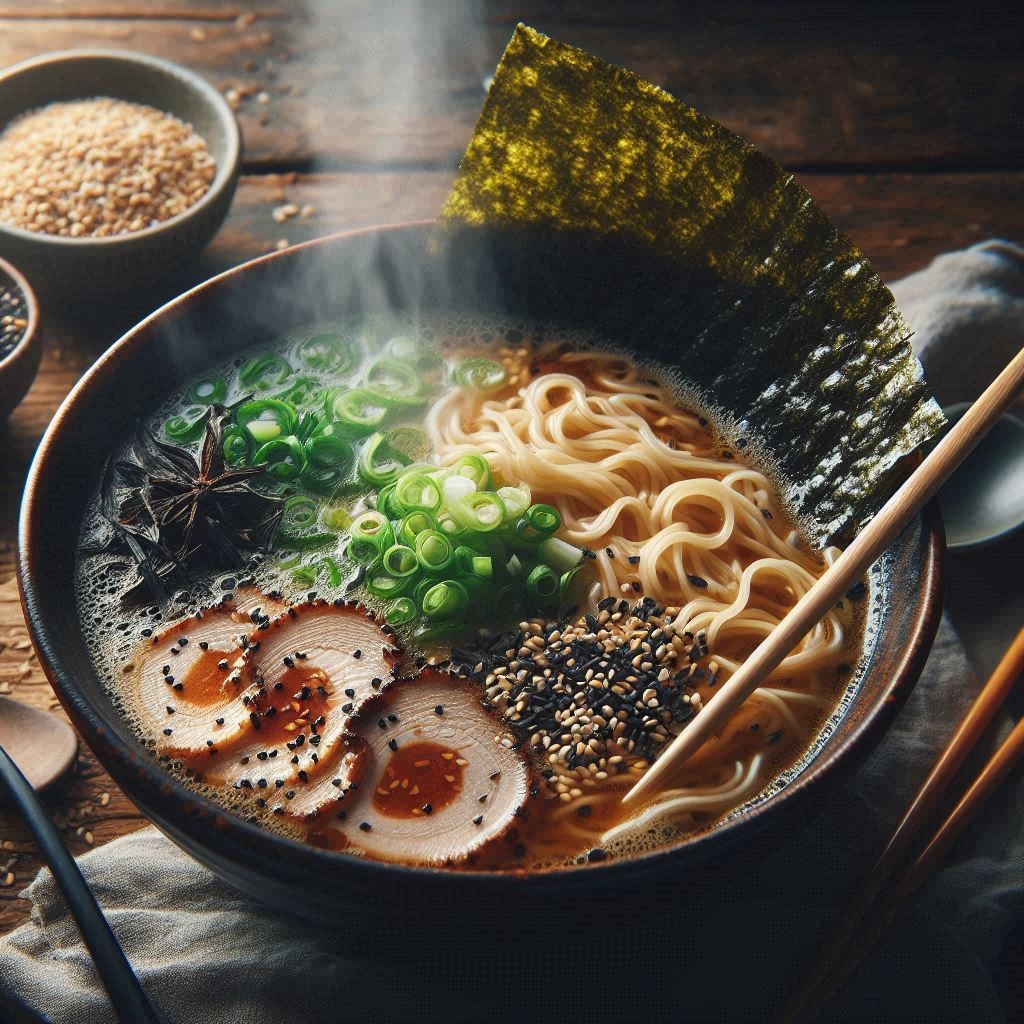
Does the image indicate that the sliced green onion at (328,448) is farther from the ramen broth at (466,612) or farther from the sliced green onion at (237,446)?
the sliced green onion at (237,446)

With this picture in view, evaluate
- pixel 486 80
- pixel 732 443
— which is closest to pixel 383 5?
pixel 486 80

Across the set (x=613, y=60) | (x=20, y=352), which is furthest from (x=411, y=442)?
(x=613, y=60)

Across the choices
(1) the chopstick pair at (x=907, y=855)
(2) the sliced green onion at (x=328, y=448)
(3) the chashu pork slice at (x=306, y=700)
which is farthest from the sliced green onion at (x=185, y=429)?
(1) the chopstick pair at (x=907, y=855)

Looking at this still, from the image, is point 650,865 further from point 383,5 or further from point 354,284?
point 383,5


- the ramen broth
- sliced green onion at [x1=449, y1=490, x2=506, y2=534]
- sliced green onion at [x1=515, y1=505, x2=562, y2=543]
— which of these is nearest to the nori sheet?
the ramen broth

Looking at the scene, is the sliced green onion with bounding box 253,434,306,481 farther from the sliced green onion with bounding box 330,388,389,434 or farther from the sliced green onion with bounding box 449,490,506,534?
the sliced green onion with bounding box 449,490,506,534

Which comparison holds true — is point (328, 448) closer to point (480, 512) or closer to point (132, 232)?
point (480, 512)

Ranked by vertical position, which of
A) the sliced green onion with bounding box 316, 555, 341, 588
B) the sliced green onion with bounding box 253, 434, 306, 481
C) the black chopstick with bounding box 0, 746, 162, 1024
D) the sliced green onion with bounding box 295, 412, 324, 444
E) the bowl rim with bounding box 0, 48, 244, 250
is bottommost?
the black chopstick with bounding box 0, 746, 162, 1024
